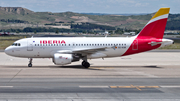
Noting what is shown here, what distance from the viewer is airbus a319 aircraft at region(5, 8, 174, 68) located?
31156 millimetres

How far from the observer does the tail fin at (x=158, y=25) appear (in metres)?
32.3

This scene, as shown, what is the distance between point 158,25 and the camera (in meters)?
32.6

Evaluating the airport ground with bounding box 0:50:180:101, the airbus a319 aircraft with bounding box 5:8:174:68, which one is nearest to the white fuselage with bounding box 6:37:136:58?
the airbus a319 aircraft with bounding box 5:8:174:68

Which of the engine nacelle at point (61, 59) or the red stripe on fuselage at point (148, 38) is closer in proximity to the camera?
the engine nacelle at point (61, 59)

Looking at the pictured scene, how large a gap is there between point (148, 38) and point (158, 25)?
82.8 inches

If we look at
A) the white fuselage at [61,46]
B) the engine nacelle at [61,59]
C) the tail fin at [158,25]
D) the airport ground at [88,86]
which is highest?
the tail fin at [158,25]

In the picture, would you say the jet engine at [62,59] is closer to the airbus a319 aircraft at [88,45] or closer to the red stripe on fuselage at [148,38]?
the airbus a319 aircraft at [88,45]

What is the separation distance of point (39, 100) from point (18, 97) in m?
1.68

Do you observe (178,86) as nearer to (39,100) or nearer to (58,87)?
(58,87)

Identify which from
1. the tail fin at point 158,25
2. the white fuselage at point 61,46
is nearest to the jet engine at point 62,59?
the white fuselage at point 61,46

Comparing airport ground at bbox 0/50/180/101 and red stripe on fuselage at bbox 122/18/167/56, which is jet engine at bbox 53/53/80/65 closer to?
airport ground at bbox 0/50/180/101

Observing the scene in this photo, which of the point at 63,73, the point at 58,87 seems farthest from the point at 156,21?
the point at 58,87

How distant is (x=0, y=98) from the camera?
55.6ft

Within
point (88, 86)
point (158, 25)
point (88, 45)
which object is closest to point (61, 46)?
point (88, 45)
